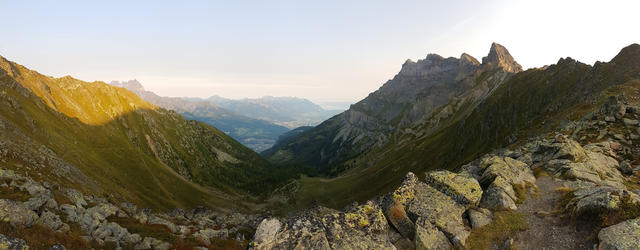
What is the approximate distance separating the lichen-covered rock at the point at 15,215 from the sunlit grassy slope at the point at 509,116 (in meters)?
104

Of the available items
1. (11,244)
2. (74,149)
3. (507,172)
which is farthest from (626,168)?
(74,149)

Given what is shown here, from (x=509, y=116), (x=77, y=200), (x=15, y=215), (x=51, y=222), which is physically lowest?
(x=77, y=200)

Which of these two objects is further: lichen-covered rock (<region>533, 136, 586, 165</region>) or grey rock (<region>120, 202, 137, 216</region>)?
grey rock (<region>120, 202, 137, 216</region>)

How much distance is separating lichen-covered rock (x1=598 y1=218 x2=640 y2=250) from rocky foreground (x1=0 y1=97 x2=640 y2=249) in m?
0.04

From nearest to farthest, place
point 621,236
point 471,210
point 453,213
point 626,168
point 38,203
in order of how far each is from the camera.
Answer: point 621,236 → point 453,213 → point 471,210 → point 626,168 → point 38,203

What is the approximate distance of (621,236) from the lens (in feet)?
50.7

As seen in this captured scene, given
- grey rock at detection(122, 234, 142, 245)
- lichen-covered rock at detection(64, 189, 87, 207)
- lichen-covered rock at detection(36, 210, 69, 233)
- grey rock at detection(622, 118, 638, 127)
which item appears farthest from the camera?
lichen-covered rock at detection(64, 189, 87, 207)

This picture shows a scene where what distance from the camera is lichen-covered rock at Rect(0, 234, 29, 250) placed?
17.8 m

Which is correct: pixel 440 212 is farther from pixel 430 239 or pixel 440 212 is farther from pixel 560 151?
pixel 560 151

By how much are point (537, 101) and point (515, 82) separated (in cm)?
5244

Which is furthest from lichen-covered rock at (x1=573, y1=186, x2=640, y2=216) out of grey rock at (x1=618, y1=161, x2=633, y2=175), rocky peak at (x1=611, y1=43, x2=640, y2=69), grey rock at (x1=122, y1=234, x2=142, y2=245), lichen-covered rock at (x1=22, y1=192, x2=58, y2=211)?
rocky peak at (x1=611, y1=43, x2=640, y2=69)

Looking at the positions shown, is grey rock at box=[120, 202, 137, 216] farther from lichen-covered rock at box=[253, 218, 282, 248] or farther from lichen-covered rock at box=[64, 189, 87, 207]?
lichen-covered rock at box=[253, 218, 282, 248]

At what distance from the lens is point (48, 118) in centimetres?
13800

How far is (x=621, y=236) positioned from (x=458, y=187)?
395 inches
